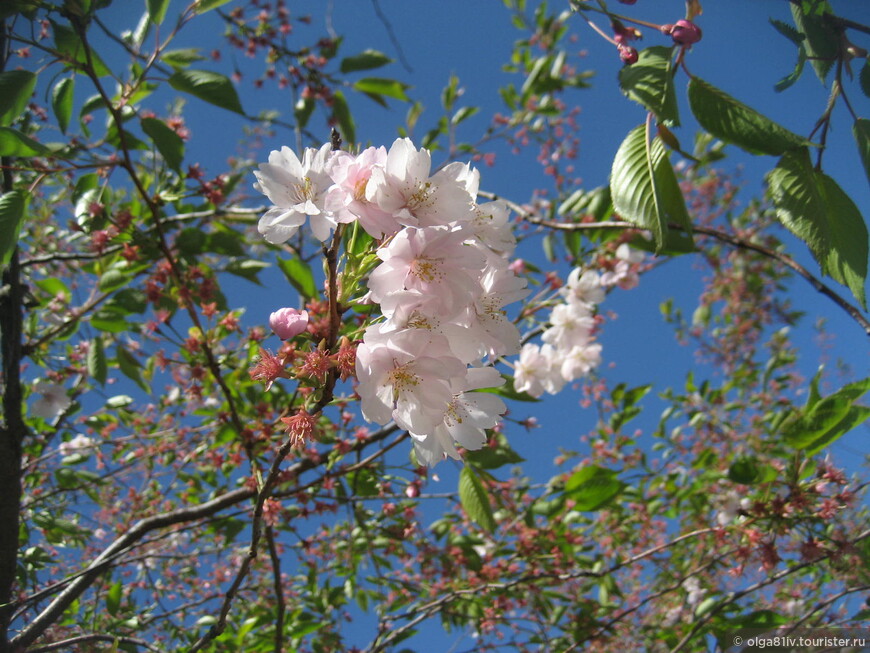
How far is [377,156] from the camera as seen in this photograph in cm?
78

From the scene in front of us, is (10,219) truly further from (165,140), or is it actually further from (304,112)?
(304,112)

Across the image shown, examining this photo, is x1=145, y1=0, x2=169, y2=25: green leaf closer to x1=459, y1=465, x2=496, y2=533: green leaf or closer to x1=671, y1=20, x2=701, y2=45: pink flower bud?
Result: x1=671, y1=20, x2=701, y2=45: pink flower bud

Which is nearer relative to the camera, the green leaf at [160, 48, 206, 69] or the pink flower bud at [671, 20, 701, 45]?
the pink flower bud at [671, 20, 701, 45]

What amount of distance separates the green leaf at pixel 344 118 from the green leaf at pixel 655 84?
5.14 ft

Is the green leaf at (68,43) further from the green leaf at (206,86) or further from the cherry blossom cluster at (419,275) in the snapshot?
the cherry blossom cluster at (419,275)

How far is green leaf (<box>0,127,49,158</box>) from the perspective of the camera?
1.17 m

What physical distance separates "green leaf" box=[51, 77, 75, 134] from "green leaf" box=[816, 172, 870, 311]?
180 centimetres

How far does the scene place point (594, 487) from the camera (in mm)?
1652

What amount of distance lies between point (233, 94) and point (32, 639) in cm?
137

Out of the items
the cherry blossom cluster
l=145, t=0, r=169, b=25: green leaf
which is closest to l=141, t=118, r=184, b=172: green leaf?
l=145, t=0, r=169, b=25: green leaf

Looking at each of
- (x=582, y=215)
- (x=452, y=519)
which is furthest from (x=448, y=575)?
(x=582, y=215)

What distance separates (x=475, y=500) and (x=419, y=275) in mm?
1032

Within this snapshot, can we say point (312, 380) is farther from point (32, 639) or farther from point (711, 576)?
point (711, 576)

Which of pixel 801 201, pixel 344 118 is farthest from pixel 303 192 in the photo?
pixel 344 118
